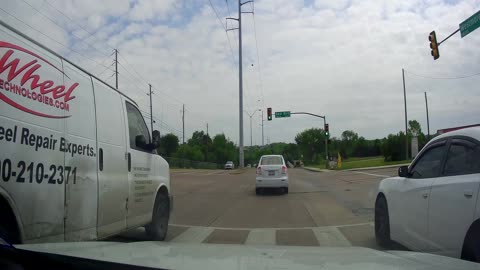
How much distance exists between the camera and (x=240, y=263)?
3.61 meters

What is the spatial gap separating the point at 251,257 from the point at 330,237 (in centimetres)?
497

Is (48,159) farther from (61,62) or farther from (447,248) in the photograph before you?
(447,248)

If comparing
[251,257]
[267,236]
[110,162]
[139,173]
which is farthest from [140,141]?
[251,257]

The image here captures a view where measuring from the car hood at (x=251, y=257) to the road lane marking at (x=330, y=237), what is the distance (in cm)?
344

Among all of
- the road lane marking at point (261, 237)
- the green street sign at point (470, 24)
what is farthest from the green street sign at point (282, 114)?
the road lane marking at point (261, 237)

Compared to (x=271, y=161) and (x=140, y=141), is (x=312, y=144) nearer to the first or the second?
(x=271, y=161)

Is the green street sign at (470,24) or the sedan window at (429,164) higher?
the green street sign at (470,24)

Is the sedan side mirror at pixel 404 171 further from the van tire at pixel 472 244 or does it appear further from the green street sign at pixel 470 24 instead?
the green street sign at pixel 470 24

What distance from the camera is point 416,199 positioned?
590 cm

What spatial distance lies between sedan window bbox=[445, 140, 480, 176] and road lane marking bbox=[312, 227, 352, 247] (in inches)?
111

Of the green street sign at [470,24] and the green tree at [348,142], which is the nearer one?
the green street sign at [470,24]

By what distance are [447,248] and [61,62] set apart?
15.3ft

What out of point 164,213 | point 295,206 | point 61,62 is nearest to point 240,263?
point 61,62

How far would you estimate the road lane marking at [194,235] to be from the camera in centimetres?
830
